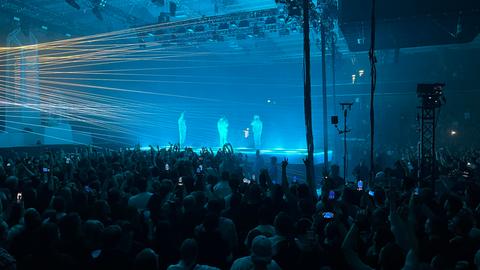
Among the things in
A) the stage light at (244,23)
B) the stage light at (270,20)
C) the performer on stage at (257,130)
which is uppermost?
the stage light at (244,23)

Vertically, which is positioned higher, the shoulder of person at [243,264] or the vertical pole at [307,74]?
the vertical pole at [307,74]

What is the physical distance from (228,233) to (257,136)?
17.1 meters

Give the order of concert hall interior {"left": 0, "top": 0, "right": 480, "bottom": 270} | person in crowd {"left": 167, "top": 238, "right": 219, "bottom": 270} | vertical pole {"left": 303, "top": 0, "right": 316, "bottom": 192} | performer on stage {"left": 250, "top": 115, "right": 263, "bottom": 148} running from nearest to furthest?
person in crowd {"left": 167, "top": 238, "right": 219, "bottom": 270}, concert hall interior {"left": 0, "top": 0, "right": 480, "bottom": 270}, vertical pole {"left": 303, "top": 0, "right": 316, "bottom": 192}, performer on stage {"left": 250, "top": 115, "right": 263, "bottom": 148}

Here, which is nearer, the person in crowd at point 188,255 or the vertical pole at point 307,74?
the person in crowd at point 188,255

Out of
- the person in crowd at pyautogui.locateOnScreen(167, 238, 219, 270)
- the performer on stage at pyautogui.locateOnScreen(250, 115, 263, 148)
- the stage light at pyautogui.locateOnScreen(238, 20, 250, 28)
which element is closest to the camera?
the person in crowd at pyautogui.locateOnScreen(167, 238, 219, 270)

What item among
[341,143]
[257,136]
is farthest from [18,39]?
[341,143]

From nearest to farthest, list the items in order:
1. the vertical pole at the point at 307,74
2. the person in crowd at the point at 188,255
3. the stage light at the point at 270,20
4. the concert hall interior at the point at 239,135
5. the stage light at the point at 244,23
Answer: the person in crowd at the point at 188,255
the concert hall interior at the point at 239,135
the vertical pole at the point at 307,74
the stage light at the point at 270,20
the stage light at the point at 244,23

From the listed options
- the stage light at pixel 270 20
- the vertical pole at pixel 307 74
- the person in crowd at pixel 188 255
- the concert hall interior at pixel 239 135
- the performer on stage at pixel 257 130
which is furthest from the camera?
the performer on stage at pixel 257 130

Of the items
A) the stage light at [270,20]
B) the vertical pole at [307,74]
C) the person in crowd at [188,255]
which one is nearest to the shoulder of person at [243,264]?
the person in crowd at [188,255]

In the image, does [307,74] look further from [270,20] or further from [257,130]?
[257,130]

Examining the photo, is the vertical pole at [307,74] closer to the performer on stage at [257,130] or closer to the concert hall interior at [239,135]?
the concert hall interior at [239,135]

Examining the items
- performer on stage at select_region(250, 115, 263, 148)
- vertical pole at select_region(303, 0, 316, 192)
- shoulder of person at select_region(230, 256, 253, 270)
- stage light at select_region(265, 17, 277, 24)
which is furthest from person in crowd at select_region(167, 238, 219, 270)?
performer on stage at select_region(250, 115, 263, 148)

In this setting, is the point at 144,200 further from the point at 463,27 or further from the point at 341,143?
the point at 341,143

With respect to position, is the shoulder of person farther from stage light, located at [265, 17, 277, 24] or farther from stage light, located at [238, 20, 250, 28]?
stage light, located at [238, 20, 250, 28]
